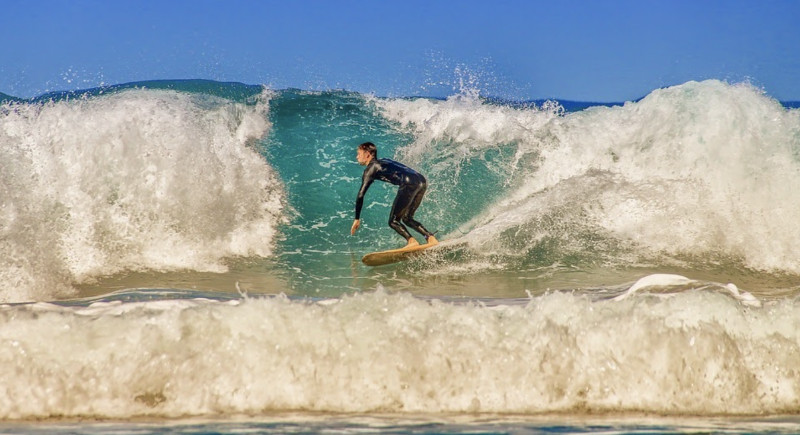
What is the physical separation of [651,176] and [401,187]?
370cm

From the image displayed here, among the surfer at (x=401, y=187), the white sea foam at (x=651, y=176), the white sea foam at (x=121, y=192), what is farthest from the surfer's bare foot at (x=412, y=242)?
the white sea foam at (x=121, y=192)

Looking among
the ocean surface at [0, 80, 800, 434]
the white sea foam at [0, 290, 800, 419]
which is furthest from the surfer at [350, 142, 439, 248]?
the white sea foam at [0, 290, 800, 419]

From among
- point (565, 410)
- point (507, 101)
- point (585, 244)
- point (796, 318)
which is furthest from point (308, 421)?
point (507, 101)

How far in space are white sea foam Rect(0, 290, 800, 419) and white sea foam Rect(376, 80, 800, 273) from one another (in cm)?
452

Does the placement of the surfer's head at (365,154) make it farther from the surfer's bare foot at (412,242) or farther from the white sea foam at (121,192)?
the white sea foam at (121,192)

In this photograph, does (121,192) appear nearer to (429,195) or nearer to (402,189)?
(402,189)

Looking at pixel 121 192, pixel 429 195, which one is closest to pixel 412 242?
pixel 429 195

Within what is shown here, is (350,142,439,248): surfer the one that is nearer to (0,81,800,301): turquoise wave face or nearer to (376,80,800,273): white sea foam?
(0,81,800,301): turquoise wave face

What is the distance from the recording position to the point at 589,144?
1080 centimetres

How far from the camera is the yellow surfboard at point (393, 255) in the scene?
8.32 metres

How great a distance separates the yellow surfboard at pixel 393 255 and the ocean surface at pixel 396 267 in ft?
0.31

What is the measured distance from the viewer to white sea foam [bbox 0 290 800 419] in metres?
3.66

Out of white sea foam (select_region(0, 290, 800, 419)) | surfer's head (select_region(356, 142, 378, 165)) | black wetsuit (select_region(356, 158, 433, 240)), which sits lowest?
white sea foam (select_region(0, 290, 800, 419))

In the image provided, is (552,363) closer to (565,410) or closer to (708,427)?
(565,410)
